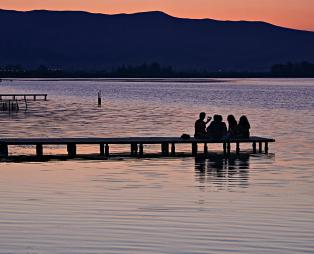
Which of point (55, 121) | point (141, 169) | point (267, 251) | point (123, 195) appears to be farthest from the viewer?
point (55, 121)

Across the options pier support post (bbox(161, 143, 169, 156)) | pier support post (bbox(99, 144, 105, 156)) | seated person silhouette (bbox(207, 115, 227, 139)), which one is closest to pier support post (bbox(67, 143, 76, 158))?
pier support post (bbox(99, 144, 105, 156))

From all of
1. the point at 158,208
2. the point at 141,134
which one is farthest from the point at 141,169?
the point at 141,134

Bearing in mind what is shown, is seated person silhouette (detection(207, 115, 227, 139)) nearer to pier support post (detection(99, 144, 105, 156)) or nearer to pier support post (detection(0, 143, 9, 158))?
pier support post (detection(99, 144, 105, 156))

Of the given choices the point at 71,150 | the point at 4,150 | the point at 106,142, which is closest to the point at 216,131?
the point at 106,142

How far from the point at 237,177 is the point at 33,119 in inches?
1843

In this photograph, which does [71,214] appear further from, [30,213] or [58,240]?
[58,240]

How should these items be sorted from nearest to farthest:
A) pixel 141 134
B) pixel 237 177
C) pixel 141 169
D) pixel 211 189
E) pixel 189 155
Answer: pixel 211 189 → pixel 237 177 → pixel 141 169 → pixel 189 155 → pixel 141 134

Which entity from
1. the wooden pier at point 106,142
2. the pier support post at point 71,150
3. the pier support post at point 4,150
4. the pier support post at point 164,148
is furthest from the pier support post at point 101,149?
the pier support post at point 4,150

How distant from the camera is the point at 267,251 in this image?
1836 centimetres

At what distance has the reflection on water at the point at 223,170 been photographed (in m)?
30.4

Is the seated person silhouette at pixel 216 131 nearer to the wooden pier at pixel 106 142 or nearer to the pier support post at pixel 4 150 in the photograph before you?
the wooden pier at pixel 106 142

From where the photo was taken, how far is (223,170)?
1347 inches

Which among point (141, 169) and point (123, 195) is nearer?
point (123, 195)

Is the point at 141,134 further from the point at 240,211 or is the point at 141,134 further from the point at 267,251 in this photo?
the point at 267,251
